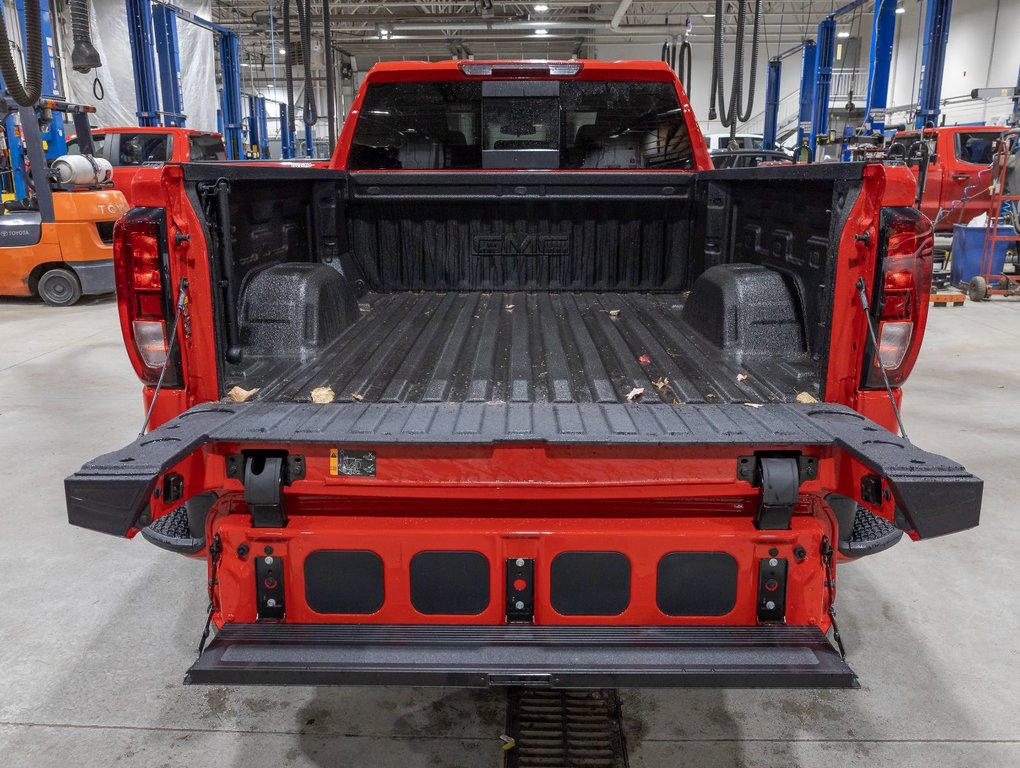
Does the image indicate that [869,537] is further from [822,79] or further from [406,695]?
[822,79]

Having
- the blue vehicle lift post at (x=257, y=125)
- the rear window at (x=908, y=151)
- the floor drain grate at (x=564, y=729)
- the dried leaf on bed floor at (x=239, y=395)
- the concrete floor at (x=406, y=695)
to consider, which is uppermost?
the blue vehicle lift post at (x=257, y=125)

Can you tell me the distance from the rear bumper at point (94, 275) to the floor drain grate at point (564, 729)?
31.3ft

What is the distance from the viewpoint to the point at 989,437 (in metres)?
5.47

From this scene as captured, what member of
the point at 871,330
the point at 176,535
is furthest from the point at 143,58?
the point at 871,330

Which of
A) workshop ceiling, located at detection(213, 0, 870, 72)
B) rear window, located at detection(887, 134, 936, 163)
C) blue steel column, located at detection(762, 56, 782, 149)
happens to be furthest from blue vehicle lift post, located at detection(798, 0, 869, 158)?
workshop ceiling, located at detection(213, 0, 870, 72)

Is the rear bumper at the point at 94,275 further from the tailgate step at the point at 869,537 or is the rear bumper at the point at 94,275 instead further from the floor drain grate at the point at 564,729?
the tailgate step at the point at 869,537

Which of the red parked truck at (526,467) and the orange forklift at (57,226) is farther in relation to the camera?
the orange forklift at (57,226)

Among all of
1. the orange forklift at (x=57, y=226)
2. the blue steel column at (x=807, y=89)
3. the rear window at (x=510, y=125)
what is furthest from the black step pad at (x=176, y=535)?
the blue steel column at (x=807, y=89)

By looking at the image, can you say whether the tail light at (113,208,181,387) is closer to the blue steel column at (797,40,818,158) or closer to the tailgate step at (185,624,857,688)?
the tailgate step at (185,624,857,688)

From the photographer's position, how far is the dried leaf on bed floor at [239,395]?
8.07 ft

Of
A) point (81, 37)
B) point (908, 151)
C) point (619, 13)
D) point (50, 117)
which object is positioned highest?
point (619, 13)

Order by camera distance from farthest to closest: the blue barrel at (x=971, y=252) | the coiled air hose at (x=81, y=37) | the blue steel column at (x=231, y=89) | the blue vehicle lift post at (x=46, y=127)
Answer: the blue steel column at (x=231, y=89) < the blue barrel at (x=971, y=252) < the blue vehicle lift post at (x=46, y=127) < the coiled air hose at (x=81, y=37)

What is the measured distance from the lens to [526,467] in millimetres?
2088

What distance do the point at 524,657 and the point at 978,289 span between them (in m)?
11.1
